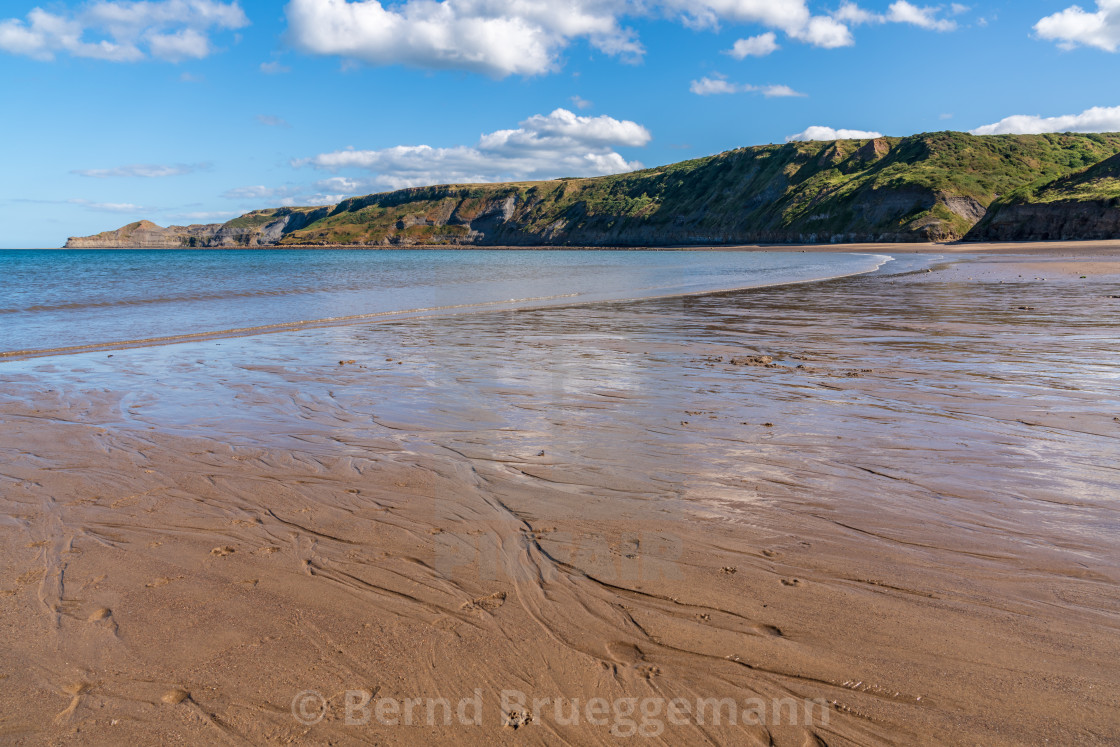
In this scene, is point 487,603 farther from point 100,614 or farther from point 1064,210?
point 1064,210

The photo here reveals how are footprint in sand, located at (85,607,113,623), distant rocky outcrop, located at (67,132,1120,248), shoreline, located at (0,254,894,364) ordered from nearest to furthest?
1. footprint in sand, located at (85,607,113,623)
2. shoreline, located at (0,254,894,364)
3. distant rocky outcrop, located at (67,132,1120,248)

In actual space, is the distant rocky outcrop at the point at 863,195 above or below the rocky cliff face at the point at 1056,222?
above

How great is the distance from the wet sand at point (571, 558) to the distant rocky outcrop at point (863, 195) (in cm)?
6719

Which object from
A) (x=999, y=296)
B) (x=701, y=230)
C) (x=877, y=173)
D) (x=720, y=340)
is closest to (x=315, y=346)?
(x=720, y=340)

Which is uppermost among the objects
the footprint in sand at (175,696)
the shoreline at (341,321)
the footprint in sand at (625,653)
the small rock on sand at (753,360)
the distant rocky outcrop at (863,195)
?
the distant rocky outcrop at (863,195)

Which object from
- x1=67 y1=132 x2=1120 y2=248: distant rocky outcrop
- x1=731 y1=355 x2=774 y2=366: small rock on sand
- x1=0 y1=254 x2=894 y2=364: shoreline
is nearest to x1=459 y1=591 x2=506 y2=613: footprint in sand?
x1=731 y1=355 x2=774 y2=366: small rock on sand

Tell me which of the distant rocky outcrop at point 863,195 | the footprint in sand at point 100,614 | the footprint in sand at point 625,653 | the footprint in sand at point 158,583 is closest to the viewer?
the footprint in sand at point 625,653

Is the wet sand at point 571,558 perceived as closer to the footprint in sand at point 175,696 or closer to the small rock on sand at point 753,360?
the footprint in sand at point 175,696

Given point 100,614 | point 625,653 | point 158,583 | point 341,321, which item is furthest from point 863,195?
point 100,614

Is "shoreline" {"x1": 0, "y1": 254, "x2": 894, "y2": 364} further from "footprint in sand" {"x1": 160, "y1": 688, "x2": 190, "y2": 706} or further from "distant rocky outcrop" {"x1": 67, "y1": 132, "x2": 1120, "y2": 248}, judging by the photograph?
"distant rocky outcrop" {"x1": 67, "y1": 132, "x2": 1120, "y2": 248}

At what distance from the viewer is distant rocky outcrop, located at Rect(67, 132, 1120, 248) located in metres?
63.7

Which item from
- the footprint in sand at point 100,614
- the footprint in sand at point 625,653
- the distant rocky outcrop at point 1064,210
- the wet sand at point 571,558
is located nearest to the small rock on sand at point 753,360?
the wet sand at point 571,558

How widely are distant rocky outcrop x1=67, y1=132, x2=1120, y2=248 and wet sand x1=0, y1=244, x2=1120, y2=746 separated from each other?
67186mm

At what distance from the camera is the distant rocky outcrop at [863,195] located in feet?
209
